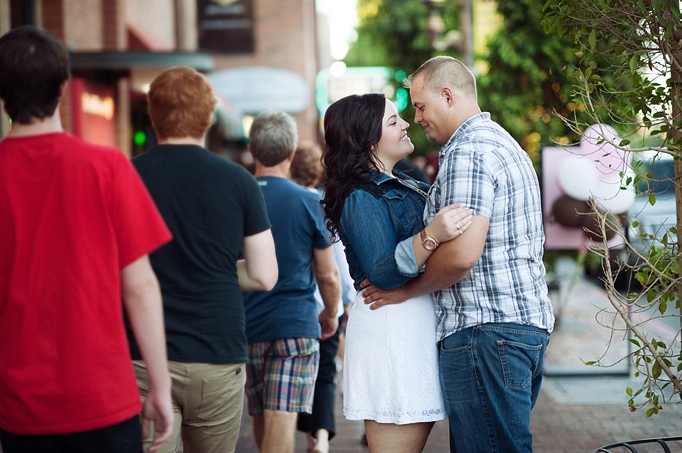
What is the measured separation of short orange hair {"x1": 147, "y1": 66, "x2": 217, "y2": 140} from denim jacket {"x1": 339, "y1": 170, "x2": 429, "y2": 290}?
2.03ft

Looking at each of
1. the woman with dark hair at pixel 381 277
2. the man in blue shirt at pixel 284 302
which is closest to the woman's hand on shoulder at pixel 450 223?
the woman with dark hair at pixel 381 277

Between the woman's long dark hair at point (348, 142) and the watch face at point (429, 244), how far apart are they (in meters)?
0.41

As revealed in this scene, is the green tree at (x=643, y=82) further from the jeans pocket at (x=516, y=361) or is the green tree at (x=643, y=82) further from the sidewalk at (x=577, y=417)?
the sidewalk at (x=577, y=417)

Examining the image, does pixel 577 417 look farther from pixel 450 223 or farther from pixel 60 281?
pixel 60 281

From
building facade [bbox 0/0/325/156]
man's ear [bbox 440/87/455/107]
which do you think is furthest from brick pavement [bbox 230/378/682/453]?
building facade [bbox 0/0/325/156]

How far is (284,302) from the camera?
412 cm

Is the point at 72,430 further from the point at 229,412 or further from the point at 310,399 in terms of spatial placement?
the point at 310,399

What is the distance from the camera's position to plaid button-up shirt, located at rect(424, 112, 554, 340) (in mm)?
2641

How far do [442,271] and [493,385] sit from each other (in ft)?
1.41

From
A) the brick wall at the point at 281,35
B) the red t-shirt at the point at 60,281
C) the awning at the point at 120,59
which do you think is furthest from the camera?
the brick wall at the point at 281,35

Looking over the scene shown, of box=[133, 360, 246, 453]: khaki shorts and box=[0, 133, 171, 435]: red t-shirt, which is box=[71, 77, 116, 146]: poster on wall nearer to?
box=[133, 360, 246, 453]: khaki shorts

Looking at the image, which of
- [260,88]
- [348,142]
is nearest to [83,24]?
[348,142]

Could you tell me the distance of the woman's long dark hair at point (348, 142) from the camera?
2.95 metres

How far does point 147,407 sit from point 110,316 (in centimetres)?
31
